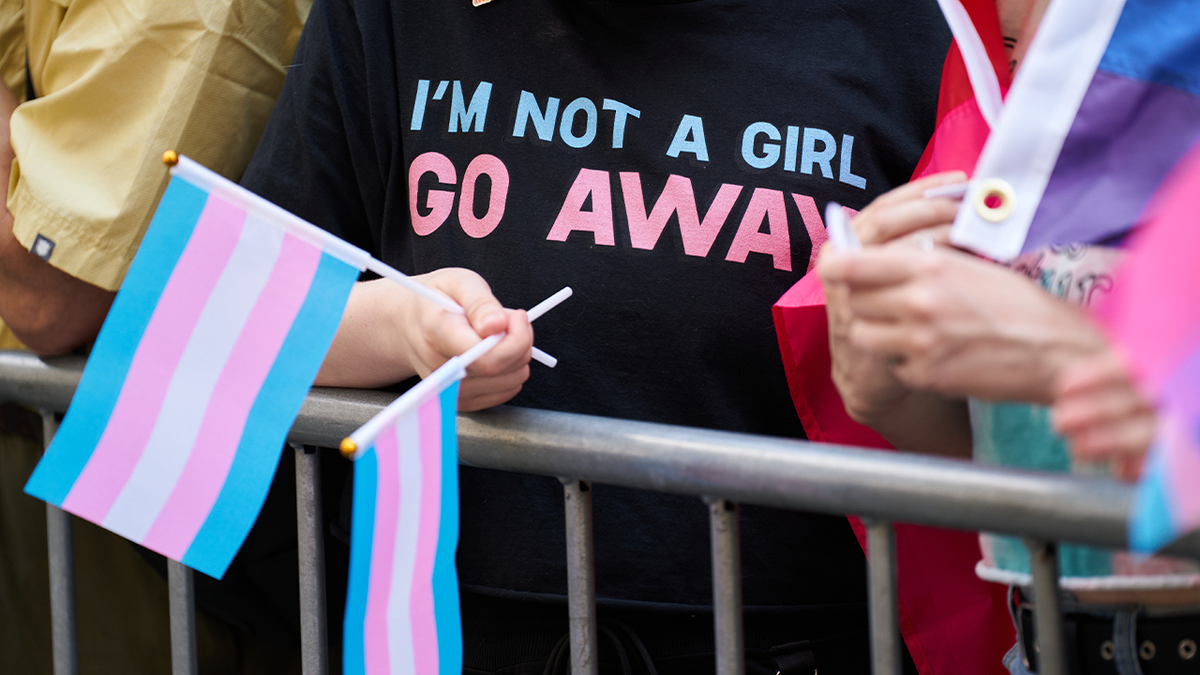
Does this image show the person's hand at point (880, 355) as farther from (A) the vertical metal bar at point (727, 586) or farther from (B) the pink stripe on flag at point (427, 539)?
(B) the pink stripe on flag at point (427, 539)

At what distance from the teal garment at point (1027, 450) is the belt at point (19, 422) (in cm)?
135

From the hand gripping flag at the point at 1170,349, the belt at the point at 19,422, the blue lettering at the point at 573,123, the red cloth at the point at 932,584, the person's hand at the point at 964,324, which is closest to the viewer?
the hand gripping flag at the point at 1170,349

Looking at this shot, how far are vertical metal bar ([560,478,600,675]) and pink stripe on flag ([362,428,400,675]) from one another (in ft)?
0.63

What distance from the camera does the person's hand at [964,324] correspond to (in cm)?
66

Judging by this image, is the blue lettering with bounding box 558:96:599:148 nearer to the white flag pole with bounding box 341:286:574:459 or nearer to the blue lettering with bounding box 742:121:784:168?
the blue lettering with bounding box 742:121:784:168

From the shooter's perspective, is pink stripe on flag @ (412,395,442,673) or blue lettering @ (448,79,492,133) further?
blue lettering @ (448,79,492,133)

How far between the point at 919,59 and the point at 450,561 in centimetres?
76

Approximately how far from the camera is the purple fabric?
2.46 feet

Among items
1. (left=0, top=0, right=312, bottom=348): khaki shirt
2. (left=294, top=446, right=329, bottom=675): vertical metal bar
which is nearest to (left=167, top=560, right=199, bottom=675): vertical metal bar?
(left=294, top=446, right=329, bottom=675): vertical metal bar

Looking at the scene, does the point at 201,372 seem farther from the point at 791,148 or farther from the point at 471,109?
the point at 791,148

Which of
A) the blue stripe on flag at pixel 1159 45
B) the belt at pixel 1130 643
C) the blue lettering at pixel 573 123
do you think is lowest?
the belt at pixel 1130 643

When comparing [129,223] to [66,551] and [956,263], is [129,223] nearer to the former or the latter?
[66,551]

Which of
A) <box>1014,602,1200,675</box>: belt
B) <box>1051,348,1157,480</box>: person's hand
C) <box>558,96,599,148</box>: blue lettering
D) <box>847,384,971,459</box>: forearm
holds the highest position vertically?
<box>558,96,599,148</box>: blue lettering

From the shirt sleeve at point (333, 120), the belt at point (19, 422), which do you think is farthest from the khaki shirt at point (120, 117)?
the belt at point (19, 422)
